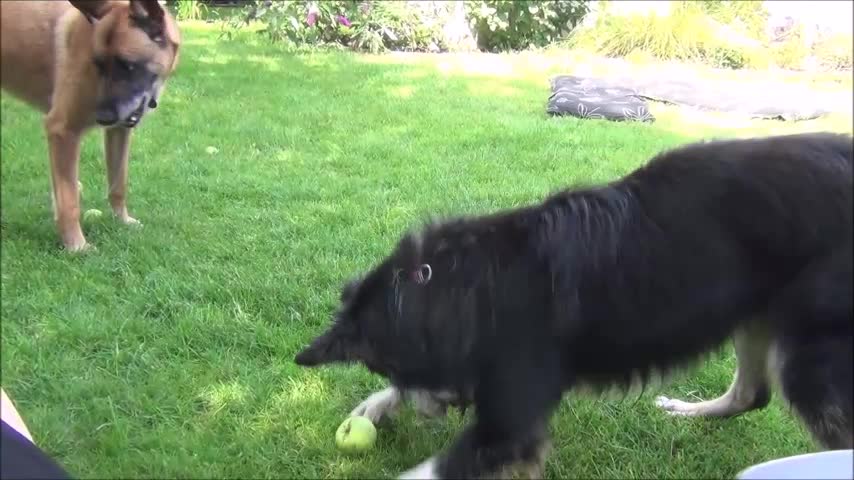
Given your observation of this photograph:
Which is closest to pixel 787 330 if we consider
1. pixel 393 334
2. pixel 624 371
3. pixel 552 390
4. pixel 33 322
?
pixel 624 371

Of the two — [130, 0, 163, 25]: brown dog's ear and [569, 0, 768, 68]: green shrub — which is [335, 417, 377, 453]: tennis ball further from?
[569, 0, 768, 68]: green shrub

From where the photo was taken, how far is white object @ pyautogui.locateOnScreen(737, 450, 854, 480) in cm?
157

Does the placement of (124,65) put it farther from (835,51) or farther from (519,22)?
(519,22)

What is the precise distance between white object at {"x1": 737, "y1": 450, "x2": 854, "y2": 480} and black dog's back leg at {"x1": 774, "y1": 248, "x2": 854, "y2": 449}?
24 cm

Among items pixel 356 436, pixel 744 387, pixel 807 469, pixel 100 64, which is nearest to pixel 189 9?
pixel 100 64

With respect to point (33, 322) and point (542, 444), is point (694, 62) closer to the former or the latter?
point (542, 444)

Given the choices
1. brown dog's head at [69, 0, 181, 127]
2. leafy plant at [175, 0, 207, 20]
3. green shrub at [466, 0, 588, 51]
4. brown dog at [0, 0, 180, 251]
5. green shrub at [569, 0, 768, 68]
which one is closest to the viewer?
brown dog at [0, 0, 180, 251]

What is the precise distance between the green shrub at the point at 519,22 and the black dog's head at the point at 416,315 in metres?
2.46

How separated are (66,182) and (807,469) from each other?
65.8 inches

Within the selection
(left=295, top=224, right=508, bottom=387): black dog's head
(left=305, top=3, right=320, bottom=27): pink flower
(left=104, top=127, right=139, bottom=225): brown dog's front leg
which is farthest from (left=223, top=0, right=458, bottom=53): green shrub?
(left=295, top=224, right=508, bottom=387): black dog's head

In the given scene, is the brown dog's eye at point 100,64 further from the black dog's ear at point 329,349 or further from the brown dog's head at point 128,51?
the black dog's ear at point 329,349

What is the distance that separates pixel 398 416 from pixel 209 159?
1.03 metres

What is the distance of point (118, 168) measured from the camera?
1.66 metres

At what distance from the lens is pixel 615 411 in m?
2.45
